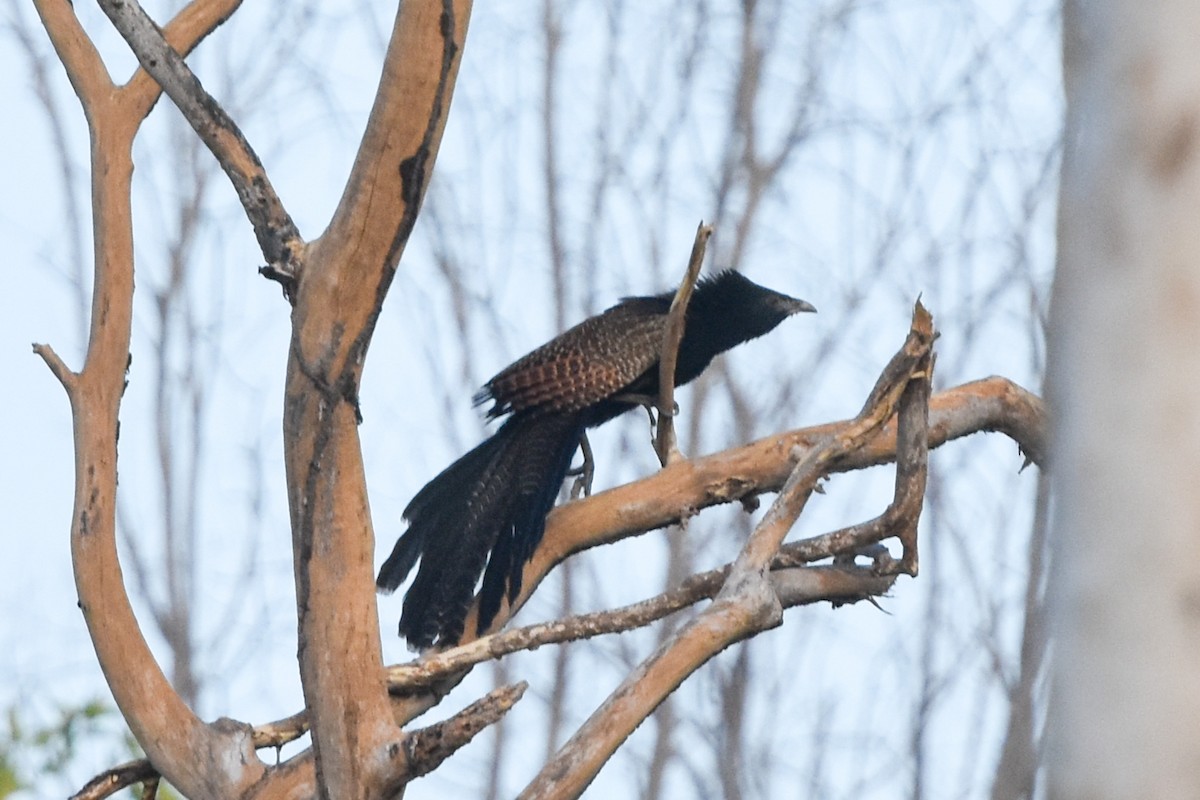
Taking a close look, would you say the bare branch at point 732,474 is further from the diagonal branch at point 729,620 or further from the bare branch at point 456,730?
the bare branch at point 456,730

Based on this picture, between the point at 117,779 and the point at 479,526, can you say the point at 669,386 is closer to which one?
the point at 479,526

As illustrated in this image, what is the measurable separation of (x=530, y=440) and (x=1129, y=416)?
290cm

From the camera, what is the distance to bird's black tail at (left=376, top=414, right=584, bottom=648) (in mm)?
3170

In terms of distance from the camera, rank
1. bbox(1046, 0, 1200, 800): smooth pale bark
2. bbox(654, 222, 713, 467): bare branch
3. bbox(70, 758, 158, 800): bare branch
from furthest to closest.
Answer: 1. bbox(654, 222, 713, 467): bare branch
2. bbox(70, 758, 158, 800): bare branch
3. bbox(1046, 0, 1200, 800): smooth pale bark

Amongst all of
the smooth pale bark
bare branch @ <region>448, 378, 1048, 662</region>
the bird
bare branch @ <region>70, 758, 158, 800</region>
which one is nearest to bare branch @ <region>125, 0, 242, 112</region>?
the bird

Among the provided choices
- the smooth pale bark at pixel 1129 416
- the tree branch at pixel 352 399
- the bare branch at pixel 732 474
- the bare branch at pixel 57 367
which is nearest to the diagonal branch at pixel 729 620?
the tree branch at pixel 352 399

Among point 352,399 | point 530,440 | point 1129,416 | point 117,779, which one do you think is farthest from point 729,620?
point 1129,416

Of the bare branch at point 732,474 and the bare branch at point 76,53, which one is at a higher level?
the bare branch at point 76,53

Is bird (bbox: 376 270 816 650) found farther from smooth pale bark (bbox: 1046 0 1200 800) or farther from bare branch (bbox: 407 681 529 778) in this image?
smooth pale bark (bbox: 1046 0 1200 800)

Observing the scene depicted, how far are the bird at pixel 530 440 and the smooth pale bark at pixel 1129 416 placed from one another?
2319 mm

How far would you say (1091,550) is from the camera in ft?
2.94

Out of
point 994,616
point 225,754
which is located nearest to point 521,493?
point 225,754

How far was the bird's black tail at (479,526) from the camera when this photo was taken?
10.4ft

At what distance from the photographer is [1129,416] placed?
2.97 feet
